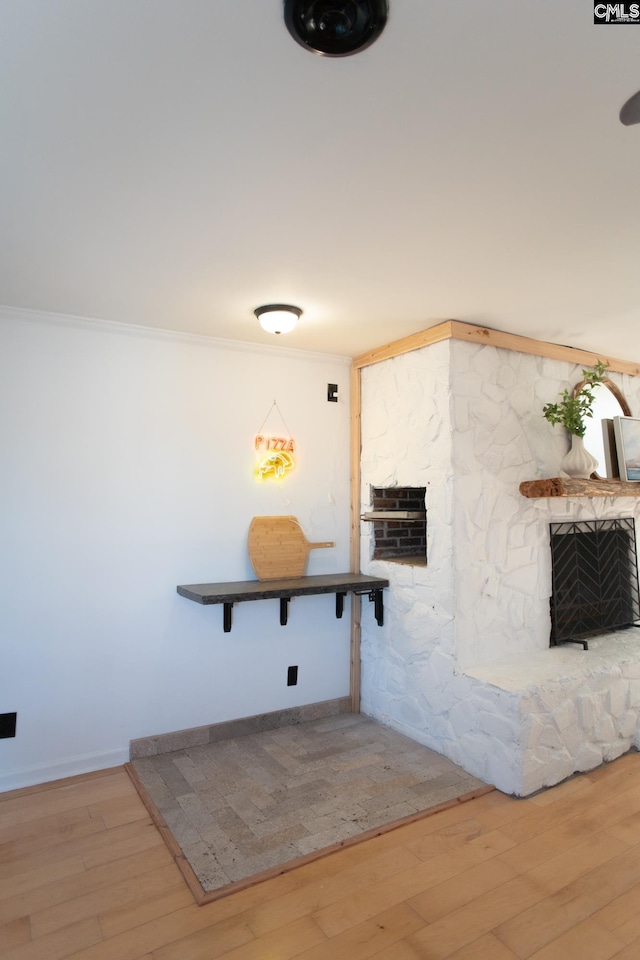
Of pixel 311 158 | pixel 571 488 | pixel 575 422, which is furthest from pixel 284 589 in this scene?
pixel 311 158

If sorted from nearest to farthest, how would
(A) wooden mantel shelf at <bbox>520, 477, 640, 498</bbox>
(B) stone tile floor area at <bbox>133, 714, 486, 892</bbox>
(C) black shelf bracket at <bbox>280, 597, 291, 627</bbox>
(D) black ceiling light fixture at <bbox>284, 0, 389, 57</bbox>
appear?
1. (D) black ceiling light fixture at <bbox>284, 0, 389, 57</bbox>
2. (B) stone tile floor area at <bbox>133, 714, 486, 892</bbox>
3. (A) wooden mantel shelf at <bbox>520, 477, 640, 498</bbox>
4. (C) black shelf bracket at <bbox>280, 597, 291, 627</bbox>

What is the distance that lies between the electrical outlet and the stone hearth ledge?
224 centimetres

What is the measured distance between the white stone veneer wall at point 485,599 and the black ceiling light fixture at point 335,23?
77.5 inches

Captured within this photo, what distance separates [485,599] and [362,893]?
5.10 feet

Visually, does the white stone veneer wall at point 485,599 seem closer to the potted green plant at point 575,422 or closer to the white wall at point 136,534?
the potted green plant at point 575,422

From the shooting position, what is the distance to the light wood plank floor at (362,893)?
5.65 feet

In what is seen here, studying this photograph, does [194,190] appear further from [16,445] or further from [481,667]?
[481,667]

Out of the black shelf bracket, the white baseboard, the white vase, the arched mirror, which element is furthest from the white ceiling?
the white baseboard

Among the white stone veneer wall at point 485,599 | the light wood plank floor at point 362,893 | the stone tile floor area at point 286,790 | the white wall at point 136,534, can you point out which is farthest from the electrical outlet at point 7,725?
the white stone veneer wall at point 485,599

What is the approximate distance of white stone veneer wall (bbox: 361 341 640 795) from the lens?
2.72 m

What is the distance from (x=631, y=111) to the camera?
1.37 meters

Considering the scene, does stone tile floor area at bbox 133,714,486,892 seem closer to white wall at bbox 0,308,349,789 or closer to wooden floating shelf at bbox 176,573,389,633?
white wall at bbox 0,308,349,789

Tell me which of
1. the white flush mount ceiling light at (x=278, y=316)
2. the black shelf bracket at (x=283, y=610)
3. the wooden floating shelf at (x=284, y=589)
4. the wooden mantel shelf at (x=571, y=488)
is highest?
the white flush mount ceiling light at (x=278, y=316)

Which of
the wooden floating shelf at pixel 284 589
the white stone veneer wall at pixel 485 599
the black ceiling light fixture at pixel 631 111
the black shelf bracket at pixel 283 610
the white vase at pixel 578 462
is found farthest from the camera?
the black shelf bracket at pixel 283 610
